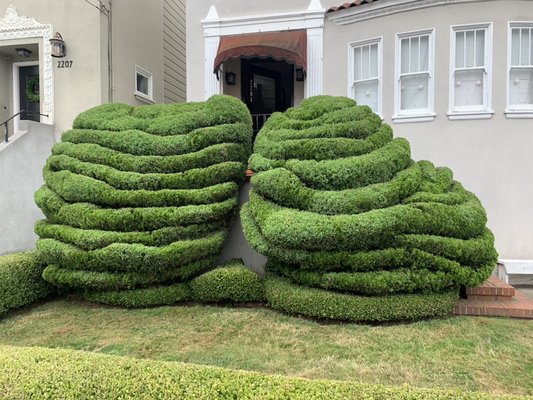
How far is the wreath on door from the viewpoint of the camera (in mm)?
9638

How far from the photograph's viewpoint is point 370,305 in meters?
4.50

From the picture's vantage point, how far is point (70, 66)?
8875 mm

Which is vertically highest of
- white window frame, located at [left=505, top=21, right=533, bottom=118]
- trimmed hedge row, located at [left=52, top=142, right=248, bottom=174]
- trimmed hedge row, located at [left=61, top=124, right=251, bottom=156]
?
white window frame, located at [left=505, top=21, right=533, bottom=118]

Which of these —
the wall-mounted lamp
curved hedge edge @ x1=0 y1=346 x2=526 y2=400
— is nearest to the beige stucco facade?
the wall-mounted lamp

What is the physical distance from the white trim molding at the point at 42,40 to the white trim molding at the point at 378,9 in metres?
6.82

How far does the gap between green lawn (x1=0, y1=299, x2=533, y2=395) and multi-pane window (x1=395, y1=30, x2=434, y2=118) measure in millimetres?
4436

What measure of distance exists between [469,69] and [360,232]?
4859 mm

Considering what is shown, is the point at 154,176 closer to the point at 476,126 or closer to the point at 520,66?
the point at 476,126

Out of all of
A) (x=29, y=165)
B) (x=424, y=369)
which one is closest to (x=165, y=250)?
(x=424, y=369)

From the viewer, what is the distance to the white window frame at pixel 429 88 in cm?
722

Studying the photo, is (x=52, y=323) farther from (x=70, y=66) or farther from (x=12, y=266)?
(x=70, y=66)

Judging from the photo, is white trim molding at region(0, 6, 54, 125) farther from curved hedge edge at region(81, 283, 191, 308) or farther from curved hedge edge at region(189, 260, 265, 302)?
curved hedge edge at region(189, 260, 265, 302)

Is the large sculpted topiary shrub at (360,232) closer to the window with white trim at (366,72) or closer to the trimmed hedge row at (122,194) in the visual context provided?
the trimmed hedge row at (122,194)

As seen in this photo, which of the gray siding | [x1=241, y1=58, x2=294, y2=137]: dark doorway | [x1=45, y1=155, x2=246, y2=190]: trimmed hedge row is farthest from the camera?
the gray siding
